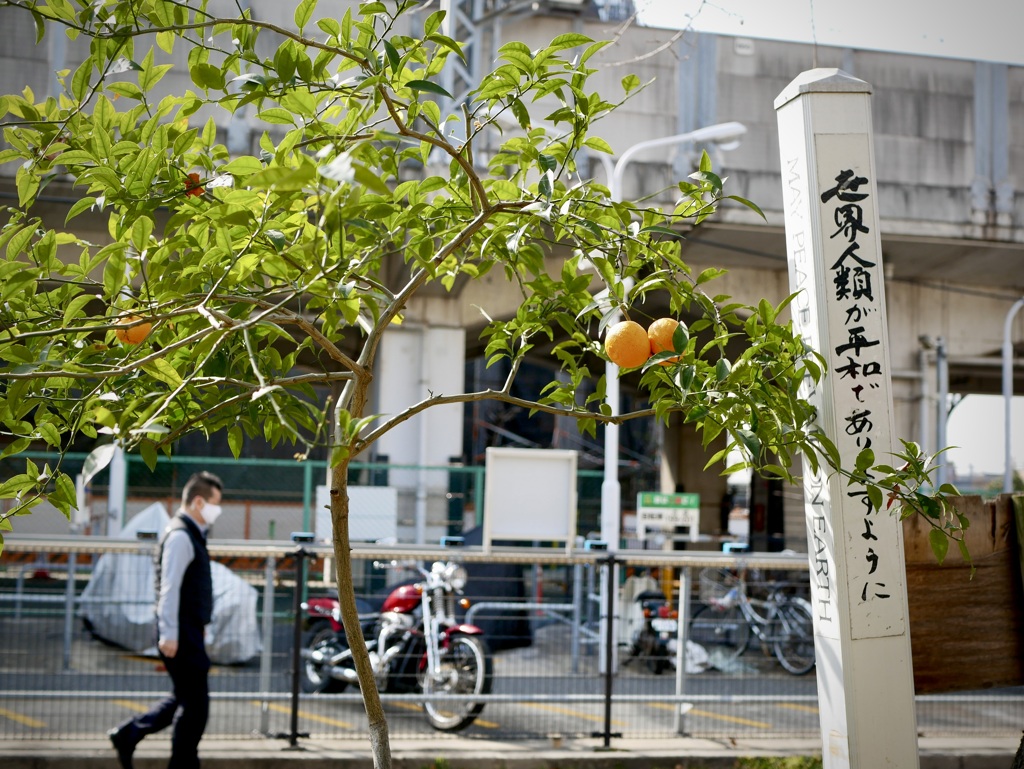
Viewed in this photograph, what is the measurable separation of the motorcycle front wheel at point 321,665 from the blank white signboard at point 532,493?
1.74 m

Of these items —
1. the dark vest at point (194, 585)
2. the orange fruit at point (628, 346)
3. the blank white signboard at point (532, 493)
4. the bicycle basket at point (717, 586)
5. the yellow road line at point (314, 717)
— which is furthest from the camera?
the bicycle basket at point (717, 586)

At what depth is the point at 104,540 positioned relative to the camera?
7379 mm

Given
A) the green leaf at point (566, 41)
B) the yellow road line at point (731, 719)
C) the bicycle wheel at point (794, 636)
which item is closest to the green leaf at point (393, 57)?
the green leaf at point (566, 41)

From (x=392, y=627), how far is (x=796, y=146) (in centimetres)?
574

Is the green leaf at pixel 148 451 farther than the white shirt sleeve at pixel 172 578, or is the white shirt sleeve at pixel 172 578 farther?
the white shirt sleeve at pixel 172 578

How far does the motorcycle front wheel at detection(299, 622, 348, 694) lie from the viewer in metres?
8.34

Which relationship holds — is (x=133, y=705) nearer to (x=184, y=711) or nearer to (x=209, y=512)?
(x=209, y=512)

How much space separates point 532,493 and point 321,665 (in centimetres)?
225

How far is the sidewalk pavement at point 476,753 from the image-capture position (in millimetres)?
6320

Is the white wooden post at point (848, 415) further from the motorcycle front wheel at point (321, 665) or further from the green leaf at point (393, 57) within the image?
the motorcycle front wheel at point (321, 665)

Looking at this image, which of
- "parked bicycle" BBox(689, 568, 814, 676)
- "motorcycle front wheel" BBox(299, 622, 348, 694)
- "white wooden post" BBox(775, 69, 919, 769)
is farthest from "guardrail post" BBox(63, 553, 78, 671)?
"white wooden post" BBox(775, 69, 919, 769)

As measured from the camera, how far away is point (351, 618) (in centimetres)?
260

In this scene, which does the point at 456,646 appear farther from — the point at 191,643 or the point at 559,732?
the point at 191,643

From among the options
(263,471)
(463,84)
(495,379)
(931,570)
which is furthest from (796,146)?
(495,379)
